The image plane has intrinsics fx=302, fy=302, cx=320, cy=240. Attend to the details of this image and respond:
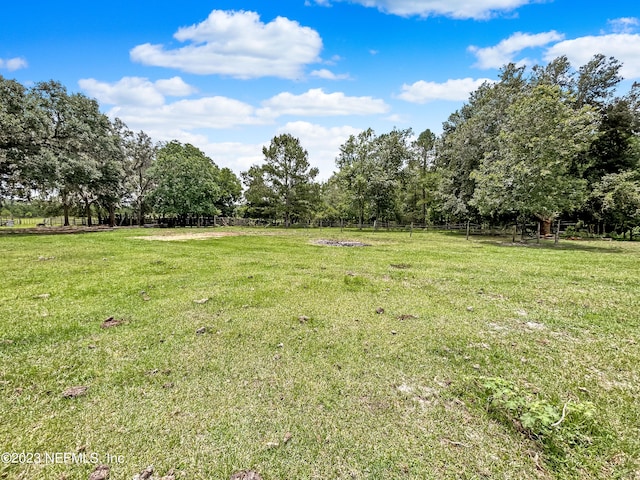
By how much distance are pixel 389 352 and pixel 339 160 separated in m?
34.9

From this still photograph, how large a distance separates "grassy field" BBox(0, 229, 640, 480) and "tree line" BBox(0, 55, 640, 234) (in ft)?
45.3

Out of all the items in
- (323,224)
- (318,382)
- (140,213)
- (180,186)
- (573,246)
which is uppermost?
(180,186)

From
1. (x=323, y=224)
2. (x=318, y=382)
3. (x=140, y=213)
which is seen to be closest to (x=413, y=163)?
(x=323, y=224)

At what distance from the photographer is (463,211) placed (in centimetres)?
2536

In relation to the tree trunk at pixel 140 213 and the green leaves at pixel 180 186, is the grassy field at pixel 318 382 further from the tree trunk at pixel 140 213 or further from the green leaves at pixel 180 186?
the tree trunk at pixel 140 213

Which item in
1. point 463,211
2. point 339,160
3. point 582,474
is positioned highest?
point 339,160

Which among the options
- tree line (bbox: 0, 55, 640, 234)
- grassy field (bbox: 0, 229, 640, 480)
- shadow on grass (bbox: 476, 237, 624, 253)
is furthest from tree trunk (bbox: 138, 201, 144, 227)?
shadow on grass (bbox: 476, 237, 624, 253)

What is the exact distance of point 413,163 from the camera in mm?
38312

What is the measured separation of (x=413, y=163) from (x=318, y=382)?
3895 centimetres

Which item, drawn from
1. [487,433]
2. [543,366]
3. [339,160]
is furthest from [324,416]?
[339,160]

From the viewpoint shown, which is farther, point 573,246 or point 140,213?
point 140,213

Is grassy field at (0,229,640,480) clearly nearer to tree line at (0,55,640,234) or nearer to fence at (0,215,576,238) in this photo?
tree line at (0,55,640,234)

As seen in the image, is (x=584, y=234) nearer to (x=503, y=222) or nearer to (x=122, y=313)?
(x=503, y=222)

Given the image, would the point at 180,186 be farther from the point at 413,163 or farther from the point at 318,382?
the point at 318,382
